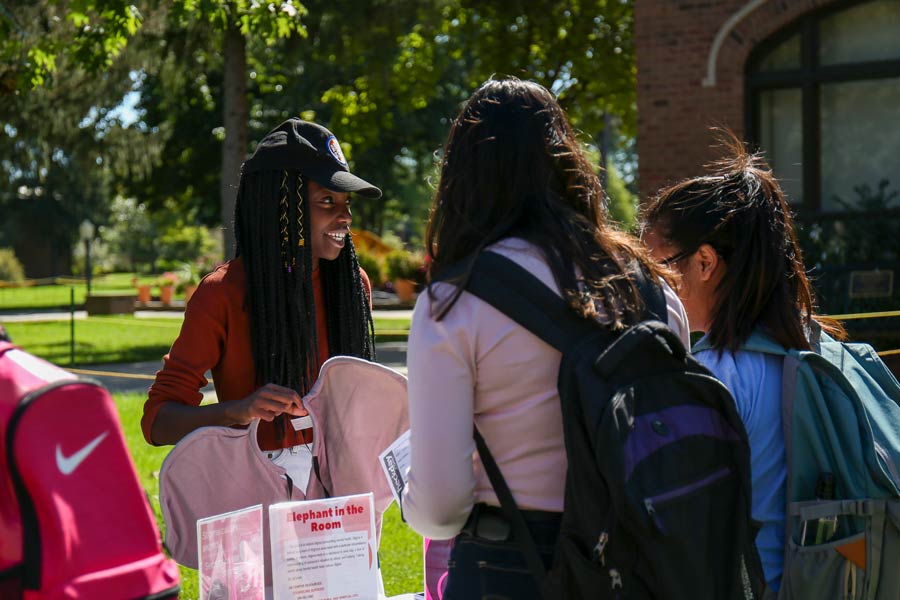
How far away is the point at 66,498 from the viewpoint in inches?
60.9

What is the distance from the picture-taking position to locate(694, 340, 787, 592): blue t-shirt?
2369 millimetres

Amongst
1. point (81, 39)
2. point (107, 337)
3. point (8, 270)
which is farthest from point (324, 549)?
point (8, 270)

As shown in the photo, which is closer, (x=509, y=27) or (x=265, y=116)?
(x=509, y=27)

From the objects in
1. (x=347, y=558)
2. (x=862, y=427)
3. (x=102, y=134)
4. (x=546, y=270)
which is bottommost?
(x=347, y=558)

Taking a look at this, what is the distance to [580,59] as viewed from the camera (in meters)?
18.1

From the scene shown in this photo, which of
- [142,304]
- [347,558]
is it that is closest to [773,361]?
[347,558]

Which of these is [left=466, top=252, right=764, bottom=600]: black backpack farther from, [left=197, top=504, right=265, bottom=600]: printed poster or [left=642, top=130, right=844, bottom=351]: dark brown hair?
[left=197, top=504, right=265, bottom=600]: printed poster

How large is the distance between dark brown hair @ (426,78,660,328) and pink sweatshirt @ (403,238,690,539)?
49 millimetres

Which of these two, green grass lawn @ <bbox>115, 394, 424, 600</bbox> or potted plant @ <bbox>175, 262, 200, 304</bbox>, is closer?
green grass lawn @ <bbox>115, 394, 424, 600</bbox>

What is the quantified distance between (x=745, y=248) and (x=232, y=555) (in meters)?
1.41

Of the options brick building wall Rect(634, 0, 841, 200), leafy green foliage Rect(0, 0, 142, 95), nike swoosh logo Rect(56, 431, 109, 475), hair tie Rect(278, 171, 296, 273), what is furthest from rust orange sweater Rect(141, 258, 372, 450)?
brick building wall Rect(634, 0, 841, 200)

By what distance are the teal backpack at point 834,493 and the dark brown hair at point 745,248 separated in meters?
0.14

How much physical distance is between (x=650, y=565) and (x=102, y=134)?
23413mm

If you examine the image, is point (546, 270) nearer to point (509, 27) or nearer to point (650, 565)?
point (650, 565)
